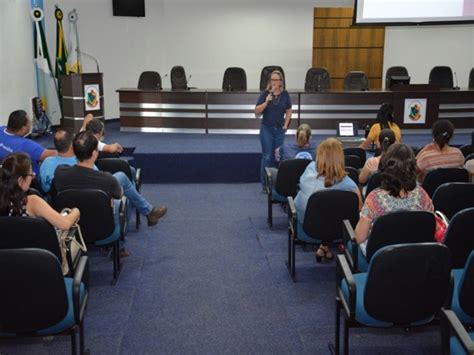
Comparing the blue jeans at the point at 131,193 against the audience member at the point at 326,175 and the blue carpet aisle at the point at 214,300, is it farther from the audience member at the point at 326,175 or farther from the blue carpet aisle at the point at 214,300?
the audience member at the point at 326,175

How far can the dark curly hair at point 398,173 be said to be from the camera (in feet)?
9.64

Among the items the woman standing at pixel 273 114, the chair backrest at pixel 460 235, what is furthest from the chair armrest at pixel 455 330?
the woman standing at pixel 273 114

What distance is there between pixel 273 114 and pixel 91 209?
325 centimetres

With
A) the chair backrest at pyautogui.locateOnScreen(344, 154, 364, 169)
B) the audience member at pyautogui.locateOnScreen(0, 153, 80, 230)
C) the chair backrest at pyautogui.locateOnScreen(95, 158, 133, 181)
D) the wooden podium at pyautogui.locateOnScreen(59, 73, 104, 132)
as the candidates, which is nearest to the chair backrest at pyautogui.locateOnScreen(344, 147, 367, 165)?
the chair backrest at pyautogui.locateOnScreen(344, 154, 364, 169)

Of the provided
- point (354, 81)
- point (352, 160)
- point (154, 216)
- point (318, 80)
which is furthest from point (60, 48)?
point (352, 160)

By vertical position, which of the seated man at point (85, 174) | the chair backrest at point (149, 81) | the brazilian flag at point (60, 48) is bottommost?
the seated man at point (85, 174)

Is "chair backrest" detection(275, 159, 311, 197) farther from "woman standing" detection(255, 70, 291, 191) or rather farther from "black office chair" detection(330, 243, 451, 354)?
"black office chair" detection(330, 243, 451, 354)

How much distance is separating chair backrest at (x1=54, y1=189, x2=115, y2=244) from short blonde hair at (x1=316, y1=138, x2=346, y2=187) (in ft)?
4.92

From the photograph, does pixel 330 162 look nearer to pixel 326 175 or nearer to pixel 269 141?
pixel 326 175

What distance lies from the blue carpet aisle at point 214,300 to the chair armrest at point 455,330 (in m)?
0.82

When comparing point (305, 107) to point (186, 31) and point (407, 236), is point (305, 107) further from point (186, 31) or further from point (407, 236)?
point (407, 236)

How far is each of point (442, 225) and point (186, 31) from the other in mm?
9308

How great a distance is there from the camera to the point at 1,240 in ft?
9.18

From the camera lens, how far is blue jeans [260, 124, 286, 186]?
6.42 m
